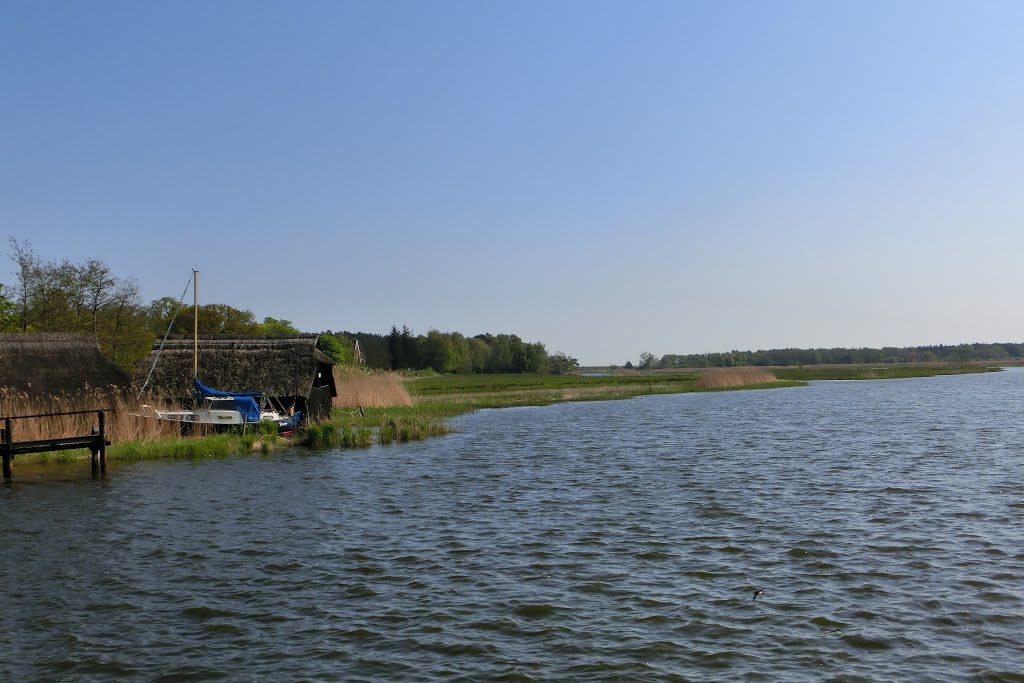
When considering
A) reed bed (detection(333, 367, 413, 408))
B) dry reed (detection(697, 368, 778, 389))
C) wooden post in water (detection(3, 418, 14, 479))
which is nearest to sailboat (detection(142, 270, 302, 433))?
wooden post in water (detection(3, 418, 14, 479))

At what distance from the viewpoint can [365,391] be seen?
45.7 meters

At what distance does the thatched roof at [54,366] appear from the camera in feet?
96.1

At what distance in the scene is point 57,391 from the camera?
29328mm

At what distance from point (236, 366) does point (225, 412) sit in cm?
506

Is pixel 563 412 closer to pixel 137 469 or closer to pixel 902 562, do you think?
pixel 137 469

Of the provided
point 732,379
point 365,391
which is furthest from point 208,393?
point 732,379

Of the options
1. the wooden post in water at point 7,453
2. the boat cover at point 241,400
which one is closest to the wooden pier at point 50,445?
the wooden post in water at point 7,453

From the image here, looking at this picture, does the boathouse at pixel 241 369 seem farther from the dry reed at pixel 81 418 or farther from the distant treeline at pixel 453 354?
the distant treeline at pixel 453 354

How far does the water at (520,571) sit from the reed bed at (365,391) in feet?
64.6

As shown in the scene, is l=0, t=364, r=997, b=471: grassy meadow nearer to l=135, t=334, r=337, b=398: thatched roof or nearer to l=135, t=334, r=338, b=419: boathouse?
l=135, t=334, r=338, b=419: boathouse

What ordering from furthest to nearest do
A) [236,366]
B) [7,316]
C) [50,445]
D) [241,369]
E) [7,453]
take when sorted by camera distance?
1. [7,316]
2. [236,366]
3. [241,369]
4. [50,445]
5. [7,453]

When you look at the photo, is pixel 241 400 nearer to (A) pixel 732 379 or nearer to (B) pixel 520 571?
(B) pixel 520 571

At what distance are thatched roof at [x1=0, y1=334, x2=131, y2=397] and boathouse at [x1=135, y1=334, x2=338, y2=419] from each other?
2.14 meters

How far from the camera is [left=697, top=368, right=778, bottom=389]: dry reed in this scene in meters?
76.2
